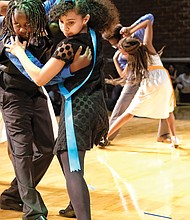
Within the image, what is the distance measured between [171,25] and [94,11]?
26.0 ft

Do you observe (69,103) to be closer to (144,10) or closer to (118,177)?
(118,177)

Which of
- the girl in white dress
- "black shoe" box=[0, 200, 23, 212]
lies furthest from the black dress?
the girl in white dress

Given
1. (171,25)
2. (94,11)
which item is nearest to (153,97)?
(94,11)

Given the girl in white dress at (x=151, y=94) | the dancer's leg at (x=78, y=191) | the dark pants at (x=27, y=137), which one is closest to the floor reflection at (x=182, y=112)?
the girl in white dress at (x=151, y=94)

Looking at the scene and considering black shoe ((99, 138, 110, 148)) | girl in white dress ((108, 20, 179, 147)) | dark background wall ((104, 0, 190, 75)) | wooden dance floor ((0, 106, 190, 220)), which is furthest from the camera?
dark background wall ((104, 0, 190, 75))

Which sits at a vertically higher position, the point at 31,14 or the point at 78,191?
the point at 31,14

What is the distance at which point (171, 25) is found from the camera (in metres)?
10.3

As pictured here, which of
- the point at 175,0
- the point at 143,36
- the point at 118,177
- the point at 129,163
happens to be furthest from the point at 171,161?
the point at 175,0

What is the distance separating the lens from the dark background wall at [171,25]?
33.2ft

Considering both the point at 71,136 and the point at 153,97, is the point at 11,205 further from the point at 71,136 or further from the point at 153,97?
the point at 153,97

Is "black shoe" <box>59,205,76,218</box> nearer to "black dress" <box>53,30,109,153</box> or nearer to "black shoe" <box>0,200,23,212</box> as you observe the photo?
"black shoe" <box>0,200,23,212</box>

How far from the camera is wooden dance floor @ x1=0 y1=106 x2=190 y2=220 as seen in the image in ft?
10.5

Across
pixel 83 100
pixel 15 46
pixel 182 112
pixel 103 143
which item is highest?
pixel 15 46

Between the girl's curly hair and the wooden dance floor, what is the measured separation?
109cm
